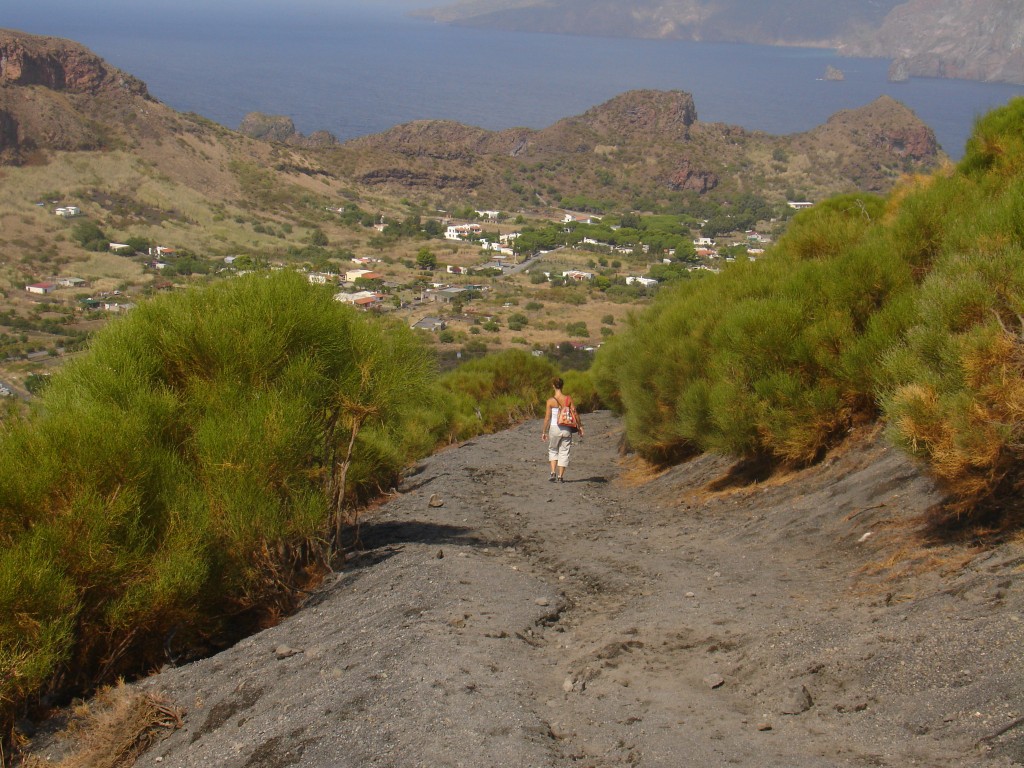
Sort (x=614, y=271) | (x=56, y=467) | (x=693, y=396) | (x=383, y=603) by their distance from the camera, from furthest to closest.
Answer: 1. (x=614, y=271)
2. (x=693, y=396)
3. (x=383, y=603)
4. (x=56, y=467)

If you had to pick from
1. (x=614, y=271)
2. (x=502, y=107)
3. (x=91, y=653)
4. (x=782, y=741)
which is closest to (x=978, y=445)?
(x=782, y=741)

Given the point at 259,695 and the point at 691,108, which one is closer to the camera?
the point at 259,695

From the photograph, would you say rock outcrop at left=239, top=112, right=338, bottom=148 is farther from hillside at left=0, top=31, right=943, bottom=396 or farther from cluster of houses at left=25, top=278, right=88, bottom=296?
cluster of houses at left=25, top=278, right=88, bottom=296

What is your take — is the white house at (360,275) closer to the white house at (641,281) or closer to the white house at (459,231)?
the white house at (641,281)

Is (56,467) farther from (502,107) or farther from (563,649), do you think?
(502,107)

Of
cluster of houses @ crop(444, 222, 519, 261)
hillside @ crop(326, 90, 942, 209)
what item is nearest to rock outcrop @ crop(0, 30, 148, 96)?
hillside @ crop(326, 90, 942, 209)

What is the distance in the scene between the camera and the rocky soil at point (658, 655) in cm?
459

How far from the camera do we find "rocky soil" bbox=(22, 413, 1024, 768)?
459cm

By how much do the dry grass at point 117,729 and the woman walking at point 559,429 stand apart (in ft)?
22.2

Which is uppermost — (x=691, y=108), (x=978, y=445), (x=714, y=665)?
(x=691, y=108)

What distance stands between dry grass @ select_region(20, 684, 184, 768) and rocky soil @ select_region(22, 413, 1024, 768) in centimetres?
11

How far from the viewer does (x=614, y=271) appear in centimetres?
8075

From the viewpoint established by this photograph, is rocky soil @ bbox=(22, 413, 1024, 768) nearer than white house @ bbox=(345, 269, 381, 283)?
Yes

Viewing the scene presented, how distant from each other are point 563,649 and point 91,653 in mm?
3285
